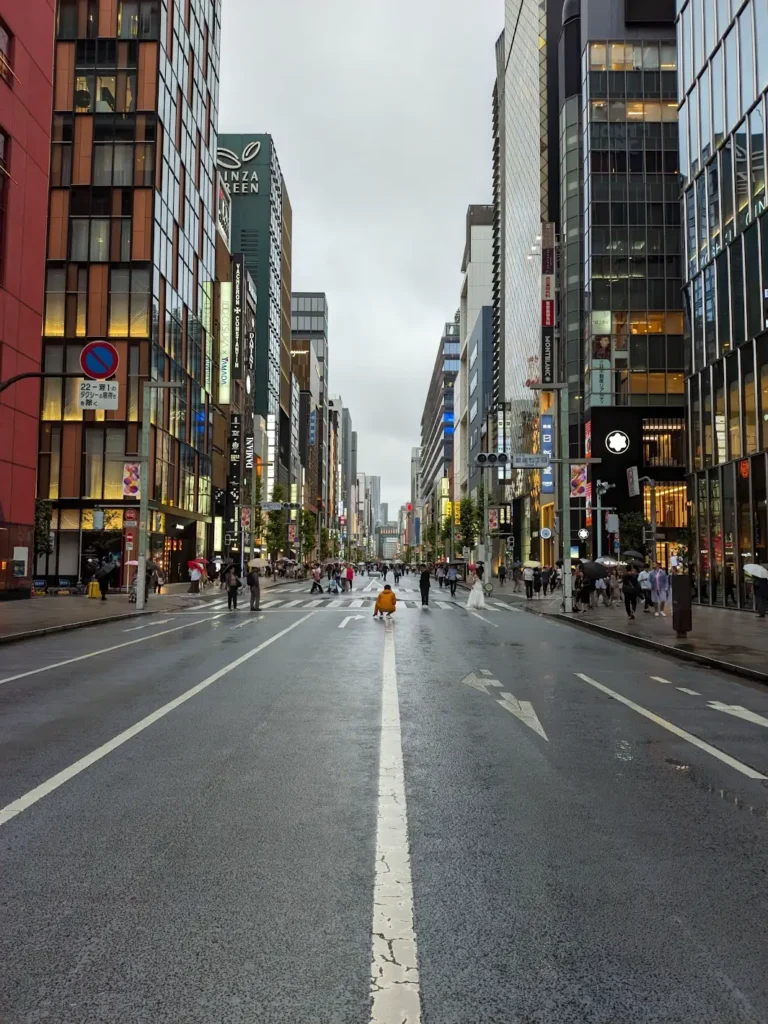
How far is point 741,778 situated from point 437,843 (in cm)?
315

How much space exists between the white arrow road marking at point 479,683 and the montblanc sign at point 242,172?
109 m

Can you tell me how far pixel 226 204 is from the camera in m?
77.4

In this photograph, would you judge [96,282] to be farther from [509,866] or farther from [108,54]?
[509,866]

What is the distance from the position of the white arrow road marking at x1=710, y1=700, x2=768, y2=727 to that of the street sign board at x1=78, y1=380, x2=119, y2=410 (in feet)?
51.8

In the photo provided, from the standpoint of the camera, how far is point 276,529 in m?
96.6

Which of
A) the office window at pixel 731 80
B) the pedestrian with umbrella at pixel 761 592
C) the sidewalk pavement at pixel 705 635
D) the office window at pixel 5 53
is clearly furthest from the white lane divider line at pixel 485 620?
the office window at pixel 5 53

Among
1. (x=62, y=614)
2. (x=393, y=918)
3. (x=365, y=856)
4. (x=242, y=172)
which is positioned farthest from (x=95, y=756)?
(x=242, y=172)

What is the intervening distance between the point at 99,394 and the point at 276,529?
7641 centimetres

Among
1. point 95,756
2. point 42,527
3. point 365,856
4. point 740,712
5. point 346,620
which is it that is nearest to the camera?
point 365,856

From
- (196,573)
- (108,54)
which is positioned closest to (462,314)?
(108,54)

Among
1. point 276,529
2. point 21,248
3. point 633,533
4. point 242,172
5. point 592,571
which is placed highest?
point 242,172

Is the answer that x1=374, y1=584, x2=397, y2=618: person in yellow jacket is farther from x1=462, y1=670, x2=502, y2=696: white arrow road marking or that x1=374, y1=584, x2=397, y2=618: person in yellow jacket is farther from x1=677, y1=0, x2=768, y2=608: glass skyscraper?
x1=677, y1=0, x2=768, y2=608: glass skyscraper

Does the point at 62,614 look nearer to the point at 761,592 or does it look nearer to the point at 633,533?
the point at 761,592

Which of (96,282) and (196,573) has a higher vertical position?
(96,282)
